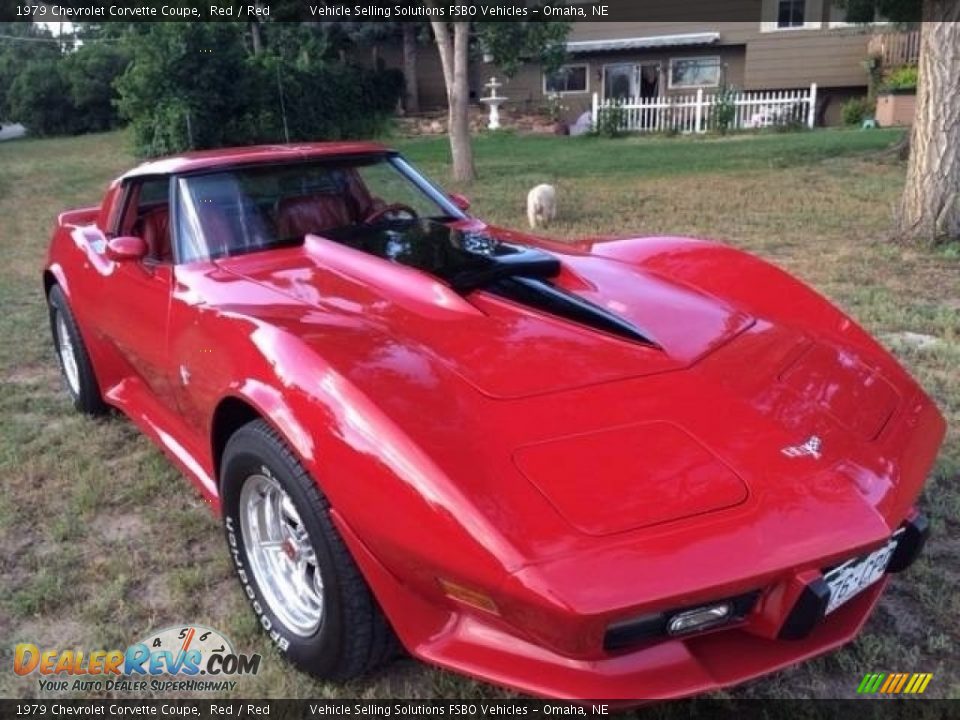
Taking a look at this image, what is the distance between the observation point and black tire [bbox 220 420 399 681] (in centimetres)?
195

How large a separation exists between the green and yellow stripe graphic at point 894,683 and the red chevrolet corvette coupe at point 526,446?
28 centimetres

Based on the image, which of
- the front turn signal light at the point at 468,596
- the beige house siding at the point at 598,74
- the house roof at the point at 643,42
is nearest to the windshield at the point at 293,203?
the front turn signal light at the point at 468,596

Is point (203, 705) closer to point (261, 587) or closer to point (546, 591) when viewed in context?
point (261, 587)

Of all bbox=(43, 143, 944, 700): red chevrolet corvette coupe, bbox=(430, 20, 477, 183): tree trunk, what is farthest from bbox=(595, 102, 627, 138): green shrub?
bbox=(43, 143, 944, 700): red chevrolet corvette coupe

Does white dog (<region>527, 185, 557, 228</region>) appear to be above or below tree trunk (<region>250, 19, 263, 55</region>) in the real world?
below

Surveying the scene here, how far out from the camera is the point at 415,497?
1772 mm

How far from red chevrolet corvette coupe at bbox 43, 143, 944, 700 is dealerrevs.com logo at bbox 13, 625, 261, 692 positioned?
0.17 m

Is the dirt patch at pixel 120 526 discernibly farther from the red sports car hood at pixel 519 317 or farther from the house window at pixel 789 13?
the house window at pixel 789 13

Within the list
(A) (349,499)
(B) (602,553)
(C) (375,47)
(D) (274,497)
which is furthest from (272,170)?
(C) (375,47)

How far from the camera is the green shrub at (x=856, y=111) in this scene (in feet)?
68.1

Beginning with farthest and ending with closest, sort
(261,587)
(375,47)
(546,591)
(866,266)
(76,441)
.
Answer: (375,47)
(866,266)
(76,441)
(261,587)
(546,591)

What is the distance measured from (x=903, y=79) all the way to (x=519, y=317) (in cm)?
2074

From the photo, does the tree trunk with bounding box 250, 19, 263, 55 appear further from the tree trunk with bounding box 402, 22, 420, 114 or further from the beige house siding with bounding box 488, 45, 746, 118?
the beige house siding with bounding box 488, 45, 746, 118

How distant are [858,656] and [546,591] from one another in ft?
3.87
